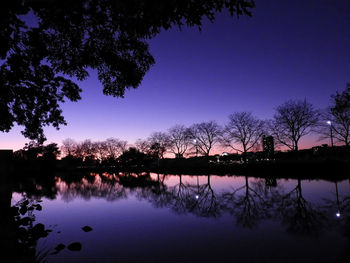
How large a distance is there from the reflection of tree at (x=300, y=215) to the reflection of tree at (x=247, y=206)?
3.44 feet

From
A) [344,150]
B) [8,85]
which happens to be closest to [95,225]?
[8,85]

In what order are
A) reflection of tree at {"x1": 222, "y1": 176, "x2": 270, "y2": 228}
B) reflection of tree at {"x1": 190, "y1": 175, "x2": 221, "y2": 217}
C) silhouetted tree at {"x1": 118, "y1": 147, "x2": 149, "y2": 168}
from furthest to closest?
silhouetted tree at {"x1": 118, "y1": 147, "x2": 149, "y2": 168}
reflection of tree at {"x1": 190, "y1": 175, "x2": 221, "y2": 217}
reflection of tree at {"x1": 222, "y1": 176, "x2": 270, "y2": 228}

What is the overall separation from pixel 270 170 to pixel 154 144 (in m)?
57.6

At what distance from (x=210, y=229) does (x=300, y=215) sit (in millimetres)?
5262

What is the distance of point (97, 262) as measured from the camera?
6.36 m

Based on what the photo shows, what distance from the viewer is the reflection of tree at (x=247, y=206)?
1009 centimetres

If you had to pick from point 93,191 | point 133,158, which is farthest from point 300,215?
point 133,158

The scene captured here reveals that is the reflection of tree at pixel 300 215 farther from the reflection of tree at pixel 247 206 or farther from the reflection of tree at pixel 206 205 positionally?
the reflection of tree at pixel 206 205

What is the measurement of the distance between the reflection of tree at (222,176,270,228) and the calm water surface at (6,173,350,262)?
0.17 feet

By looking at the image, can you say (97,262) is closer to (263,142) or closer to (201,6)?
(201,6)

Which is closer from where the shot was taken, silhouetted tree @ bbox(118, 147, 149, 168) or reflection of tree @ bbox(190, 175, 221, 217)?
reflection of tree @ bbox(190, 175, 221, 217)

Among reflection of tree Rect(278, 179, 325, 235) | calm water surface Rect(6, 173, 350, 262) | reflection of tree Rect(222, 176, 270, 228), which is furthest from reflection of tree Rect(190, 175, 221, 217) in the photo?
reflection of tree Rect(278, 179, 325, 235)

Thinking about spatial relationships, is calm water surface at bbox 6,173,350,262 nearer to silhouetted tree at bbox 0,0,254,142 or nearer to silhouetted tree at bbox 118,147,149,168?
silhouetted tree at bbox 0,0,254,142

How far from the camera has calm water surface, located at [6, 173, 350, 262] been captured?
6.55m
